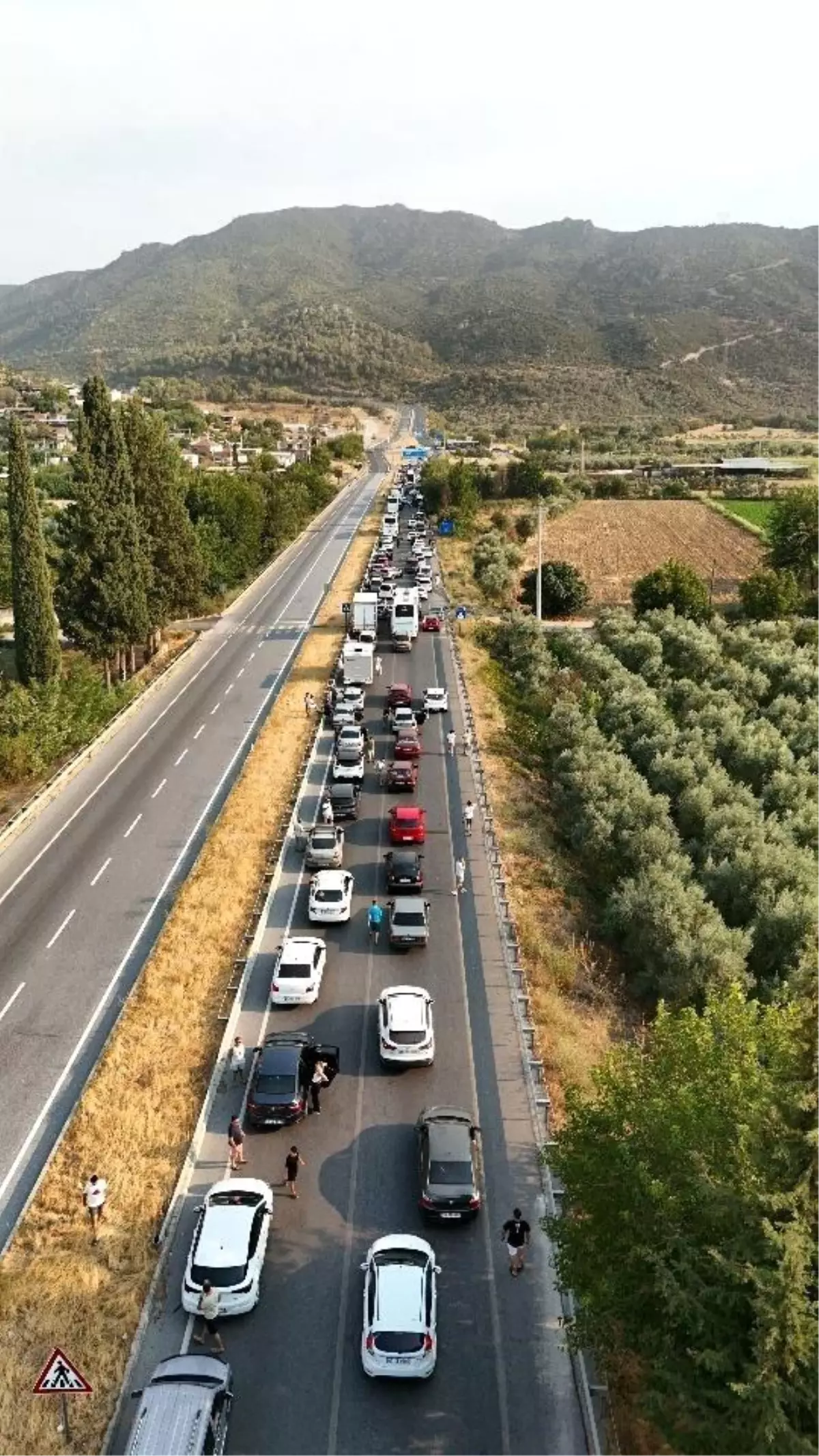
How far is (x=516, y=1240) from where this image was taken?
52.2 ft

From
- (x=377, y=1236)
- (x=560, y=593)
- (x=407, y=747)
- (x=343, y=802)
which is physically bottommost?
(x=377, y=1236)

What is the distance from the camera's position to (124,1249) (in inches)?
666

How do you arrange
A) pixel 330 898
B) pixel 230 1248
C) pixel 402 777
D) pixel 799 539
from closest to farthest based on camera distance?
pixel 230 1248, pixel 330 898, pixel 402 777, pixel 799 539

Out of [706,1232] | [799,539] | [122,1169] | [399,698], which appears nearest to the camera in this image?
[706,1232]

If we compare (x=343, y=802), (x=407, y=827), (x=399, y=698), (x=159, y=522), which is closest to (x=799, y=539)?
(x=399, y=698)

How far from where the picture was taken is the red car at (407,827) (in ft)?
106

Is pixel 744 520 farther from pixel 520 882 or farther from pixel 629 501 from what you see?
pixel 520 882

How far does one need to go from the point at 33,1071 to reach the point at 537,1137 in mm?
11376

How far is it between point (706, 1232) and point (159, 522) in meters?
48.4

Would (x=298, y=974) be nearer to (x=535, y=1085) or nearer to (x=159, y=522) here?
(x=535, y=1085)

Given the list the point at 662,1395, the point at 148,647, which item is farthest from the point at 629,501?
the point at 662,1395

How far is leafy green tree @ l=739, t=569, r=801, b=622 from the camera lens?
62188mm

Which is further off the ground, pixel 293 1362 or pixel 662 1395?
pixel 662 1395

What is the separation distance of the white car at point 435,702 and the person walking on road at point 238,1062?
2603cm
